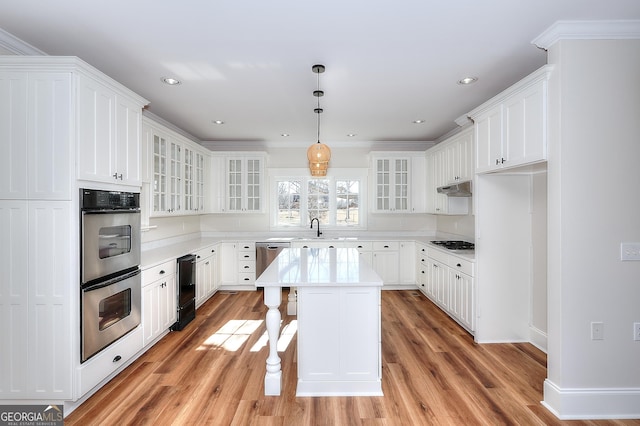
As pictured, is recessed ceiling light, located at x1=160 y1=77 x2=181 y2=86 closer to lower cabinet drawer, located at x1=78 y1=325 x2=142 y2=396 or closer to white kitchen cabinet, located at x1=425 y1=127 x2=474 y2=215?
lower cabinet drawer, located at x1=78 y1=325 x2=142 y2=396

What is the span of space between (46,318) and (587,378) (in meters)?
3.83

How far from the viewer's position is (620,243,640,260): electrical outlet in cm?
223

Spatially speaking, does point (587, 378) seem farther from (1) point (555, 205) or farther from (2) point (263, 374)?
(2) point (263, 374)

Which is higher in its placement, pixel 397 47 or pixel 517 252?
pixel 397 47

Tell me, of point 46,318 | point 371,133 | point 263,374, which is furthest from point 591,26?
point 46,318

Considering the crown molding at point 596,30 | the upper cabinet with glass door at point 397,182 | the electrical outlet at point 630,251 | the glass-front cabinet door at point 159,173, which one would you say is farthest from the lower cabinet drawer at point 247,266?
the crown molding at point 596,30

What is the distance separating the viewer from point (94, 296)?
2344 millimetres

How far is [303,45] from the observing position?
246 cm

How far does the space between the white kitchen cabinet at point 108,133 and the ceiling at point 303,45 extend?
14.7 inches

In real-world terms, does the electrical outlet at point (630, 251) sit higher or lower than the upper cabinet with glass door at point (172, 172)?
lower

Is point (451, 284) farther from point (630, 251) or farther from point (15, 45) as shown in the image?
point (15, 45)

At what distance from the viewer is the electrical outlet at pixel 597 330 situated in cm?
225

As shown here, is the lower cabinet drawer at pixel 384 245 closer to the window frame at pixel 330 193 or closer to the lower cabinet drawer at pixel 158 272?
the window frame at pixel 330 193

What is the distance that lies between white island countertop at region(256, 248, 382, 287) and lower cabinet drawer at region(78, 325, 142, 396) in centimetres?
136
